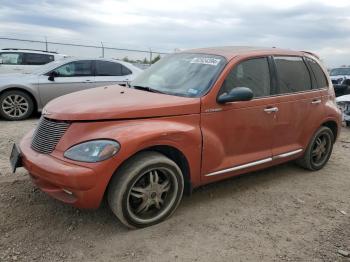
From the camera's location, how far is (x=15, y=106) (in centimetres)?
926

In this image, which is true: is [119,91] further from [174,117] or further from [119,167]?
[119,167]

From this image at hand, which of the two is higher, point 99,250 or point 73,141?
point 73,141

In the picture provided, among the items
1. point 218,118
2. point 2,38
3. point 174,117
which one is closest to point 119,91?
point 174,117

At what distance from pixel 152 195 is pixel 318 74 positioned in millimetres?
3224

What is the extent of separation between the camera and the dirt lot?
11.7 ft

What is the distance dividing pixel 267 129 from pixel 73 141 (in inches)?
92.9

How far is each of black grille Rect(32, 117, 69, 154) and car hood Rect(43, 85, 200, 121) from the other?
0.22ft

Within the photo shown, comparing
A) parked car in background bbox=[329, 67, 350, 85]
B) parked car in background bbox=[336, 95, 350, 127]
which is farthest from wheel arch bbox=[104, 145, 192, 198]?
parked car in background bbox=[329, 67, 350, 85]

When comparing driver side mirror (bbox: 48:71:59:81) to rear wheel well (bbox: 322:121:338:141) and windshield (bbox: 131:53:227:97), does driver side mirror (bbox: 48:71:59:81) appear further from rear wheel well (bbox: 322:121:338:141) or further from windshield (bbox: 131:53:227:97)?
rear wheel well (bbox: 322:121:338:141)

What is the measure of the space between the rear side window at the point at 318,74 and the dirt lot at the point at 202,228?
1479 mm

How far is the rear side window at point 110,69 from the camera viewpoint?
1013cm

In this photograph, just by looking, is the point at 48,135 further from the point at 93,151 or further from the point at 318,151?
the point at 318,151

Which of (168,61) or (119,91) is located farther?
(168,61)

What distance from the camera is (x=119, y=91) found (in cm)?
455
